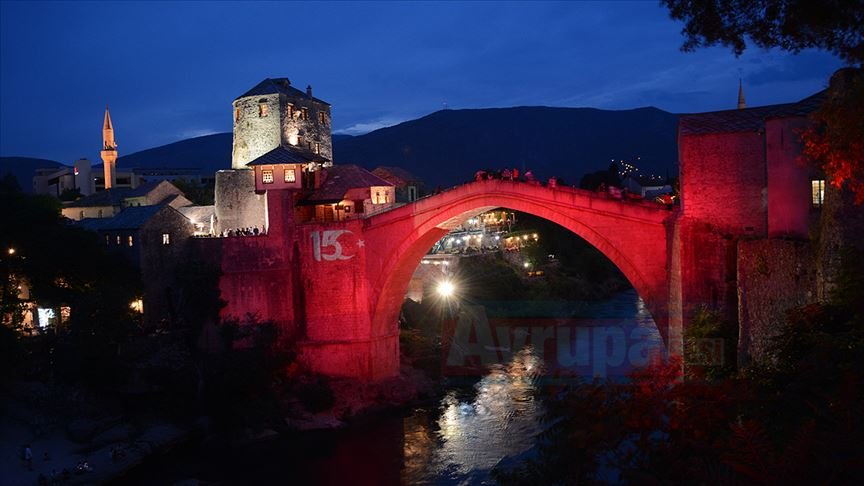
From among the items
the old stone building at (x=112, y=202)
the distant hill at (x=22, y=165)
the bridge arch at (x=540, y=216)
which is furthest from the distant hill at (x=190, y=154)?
the bridge arch at (x=540, y=216)

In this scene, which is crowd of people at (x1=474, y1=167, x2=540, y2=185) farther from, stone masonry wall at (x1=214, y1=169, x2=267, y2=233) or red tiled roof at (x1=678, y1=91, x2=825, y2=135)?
stone masonry wall at (x1=214, y1=169, x2=267, y2=233)

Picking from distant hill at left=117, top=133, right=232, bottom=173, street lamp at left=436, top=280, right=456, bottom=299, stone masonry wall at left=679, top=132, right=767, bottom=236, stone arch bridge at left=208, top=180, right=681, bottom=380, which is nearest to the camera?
stone masonry wall at left=679, top=132, right=767, bottom=236

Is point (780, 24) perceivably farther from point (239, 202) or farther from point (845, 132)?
point (239, 202)

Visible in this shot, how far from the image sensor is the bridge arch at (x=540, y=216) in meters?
21.0

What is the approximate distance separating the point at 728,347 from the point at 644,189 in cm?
4661

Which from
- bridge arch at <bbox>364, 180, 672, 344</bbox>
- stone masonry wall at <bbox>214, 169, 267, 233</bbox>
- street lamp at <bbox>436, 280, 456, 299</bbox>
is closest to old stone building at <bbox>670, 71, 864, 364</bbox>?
bridge arch at <bbox>364, 180, 672, 344</bbox>

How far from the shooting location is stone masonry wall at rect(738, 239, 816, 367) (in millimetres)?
12516

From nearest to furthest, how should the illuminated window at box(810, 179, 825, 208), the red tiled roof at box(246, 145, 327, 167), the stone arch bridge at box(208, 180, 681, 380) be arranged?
the illuminated window at box(810, 179, 825, 208)
the stone arch bridge at box(208, 180, 681, 380)
the red tiled roof at box(246, 145, 327, 167)

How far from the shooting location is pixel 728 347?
621 inches

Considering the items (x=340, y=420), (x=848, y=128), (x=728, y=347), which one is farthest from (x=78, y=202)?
(x=848, y=128)

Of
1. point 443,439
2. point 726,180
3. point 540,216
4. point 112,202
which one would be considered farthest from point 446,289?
point 726,180

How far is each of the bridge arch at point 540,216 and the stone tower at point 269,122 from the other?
1065cm

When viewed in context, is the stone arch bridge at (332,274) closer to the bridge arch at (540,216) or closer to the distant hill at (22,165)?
the bridge arch at (540,216)

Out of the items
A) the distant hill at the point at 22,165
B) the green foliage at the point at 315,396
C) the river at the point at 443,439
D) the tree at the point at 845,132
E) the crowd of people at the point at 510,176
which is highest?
the distant hill at the point at 22,165
